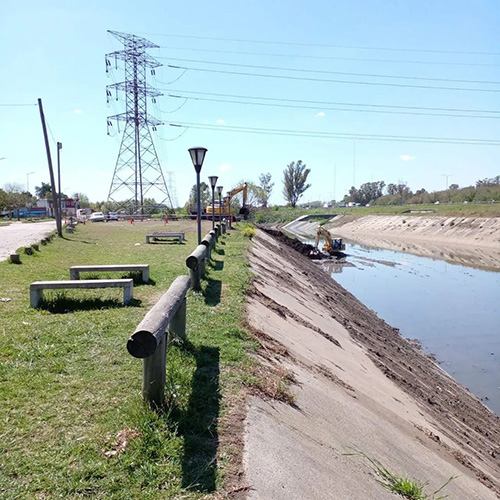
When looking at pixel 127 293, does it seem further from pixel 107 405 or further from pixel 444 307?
pixel 444 307

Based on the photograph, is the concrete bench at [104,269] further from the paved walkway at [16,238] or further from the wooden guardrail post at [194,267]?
the paved walkway at [16,238]

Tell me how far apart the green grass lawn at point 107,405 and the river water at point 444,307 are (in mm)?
7586

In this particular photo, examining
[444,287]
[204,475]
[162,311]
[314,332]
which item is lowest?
[444,287]

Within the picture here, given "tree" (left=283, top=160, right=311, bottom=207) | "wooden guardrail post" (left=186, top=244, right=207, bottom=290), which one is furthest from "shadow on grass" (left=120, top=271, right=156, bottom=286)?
"tree" (left=283, top=160, right=311, bottom=207)

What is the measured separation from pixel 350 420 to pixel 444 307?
1590cm

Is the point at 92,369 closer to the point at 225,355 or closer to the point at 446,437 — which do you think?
the point at 225,355

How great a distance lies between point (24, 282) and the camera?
8672 millimetres

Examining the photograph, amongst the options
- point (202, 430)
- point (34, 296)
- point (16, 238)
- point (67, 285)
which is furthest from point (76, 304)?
point (16, 238)

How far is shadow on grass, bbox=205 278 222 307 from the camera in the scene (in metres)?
7.48

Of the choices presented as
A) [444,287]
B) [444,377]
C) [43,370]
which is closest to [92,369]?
[43,370]

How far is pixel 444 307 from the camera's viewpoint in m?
19.1

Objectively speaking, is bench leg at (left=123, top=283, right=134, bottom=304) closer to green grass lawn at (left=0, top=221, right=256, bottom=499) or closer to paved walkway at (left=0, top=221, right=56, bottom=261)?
green grass lawn at (left=0, top=221, right=256, bottom=499)

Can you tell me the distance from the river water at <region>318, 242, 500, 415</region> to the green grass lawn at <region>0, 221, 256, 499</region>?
24.9 feet

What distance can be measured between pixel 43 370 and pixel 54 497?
6.35 ft
